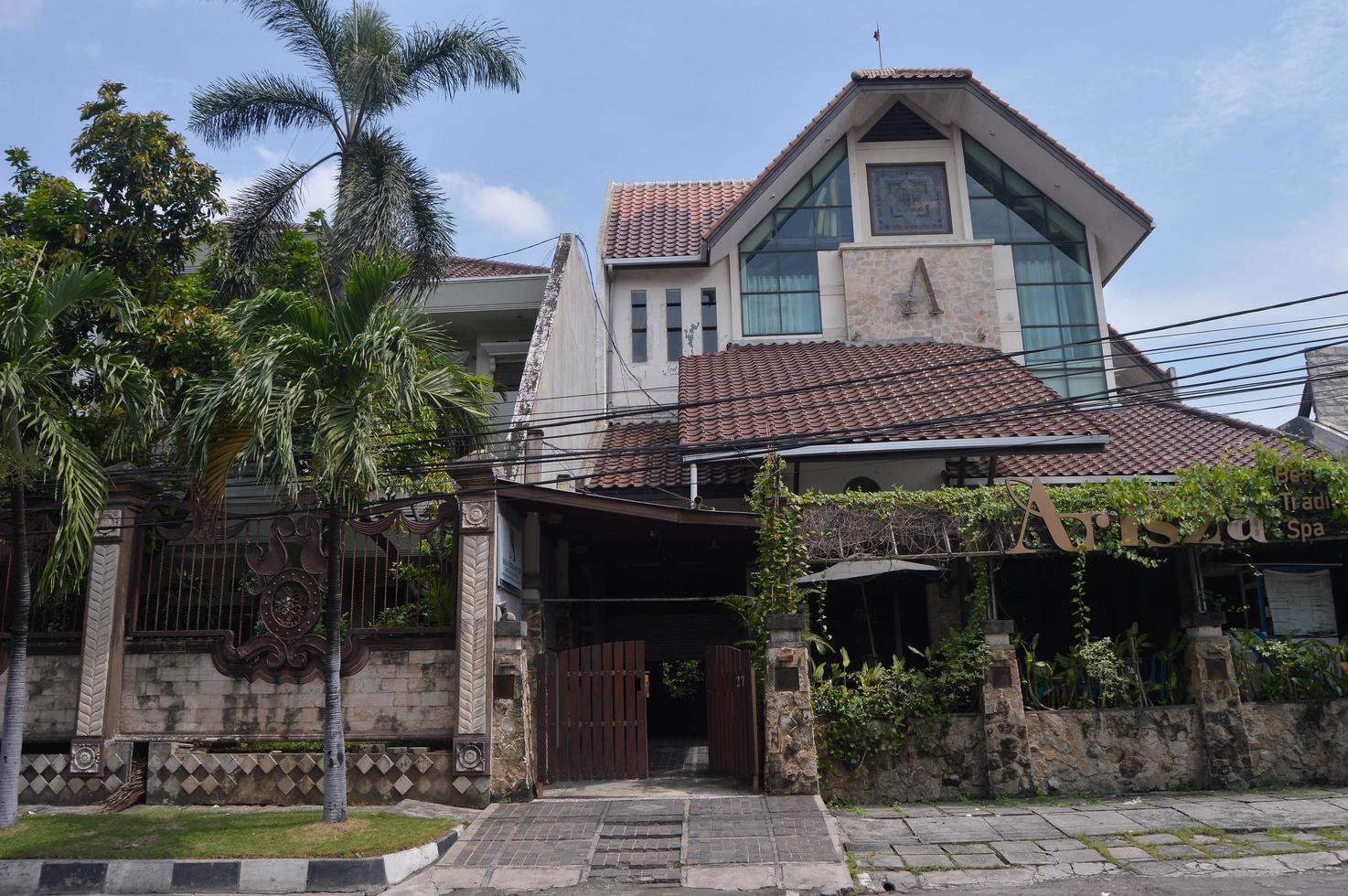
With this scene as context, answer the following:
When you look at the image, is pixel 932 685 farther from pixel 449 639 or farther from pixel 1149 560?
pixel 449 639

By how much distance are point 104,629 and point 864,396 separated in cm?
1118

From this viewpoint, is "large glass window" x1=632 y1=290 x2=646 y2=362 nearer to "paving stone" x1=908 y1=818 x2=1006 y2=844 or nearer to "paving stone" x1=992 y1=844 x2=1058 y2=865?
"paving stone" x1=908 y1=818 x2=1006 y2=844

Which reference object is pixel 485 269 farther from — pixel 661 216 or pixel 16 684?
pixel 16 684

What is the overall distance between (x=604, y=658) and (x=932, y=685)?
388 cm

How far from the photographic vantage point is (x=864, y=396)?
1636 cm

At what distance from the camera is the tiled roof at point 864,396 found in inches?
574

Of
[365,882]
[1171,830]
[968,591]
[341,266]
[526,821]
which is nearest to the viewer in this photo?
[365,882]

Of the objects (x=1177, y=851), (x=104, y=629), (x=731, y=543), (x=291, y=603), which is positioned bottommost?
(x=1177, y=851)

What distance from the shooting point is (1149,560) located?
1223 cm

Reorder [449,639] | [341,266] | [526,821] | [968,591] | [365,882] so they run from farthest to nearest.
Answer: [341,266] < [968,591] < [449,639] < [526,821] < [365,882]

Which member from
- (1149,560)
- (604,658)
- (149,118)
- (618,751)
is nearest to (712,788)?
(618,751)

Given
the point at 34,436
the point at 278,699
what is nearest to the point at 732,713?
the point at 278,699

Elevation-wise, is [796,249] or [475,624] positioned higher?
[796,249]

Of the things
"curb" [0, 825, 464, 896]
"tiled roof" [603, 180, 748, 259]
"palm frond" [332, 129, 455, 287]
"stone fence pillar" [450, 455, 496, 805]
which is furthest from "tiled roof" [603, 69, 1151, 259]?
"curb" [0, 825, 464, 896]
